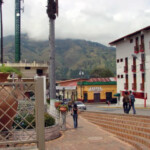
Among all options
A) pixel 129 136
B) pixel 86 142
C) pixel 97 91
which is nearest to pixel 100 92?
pixel 97 91

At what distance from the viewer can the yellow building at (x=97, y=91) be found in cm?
4775

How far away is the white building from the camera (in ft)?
94.8

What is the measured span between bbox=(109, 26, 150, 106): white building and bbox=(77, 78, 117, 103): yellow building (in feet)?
37.2

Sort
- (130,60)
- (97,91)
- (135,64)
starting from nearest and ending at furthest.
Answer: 1. (135,64)
2. (130,60)
3. (97,91)

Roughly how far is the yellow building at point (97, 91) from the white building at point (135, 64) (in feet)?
37.2

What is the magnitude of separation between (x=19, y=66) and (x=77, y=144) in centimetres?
3944

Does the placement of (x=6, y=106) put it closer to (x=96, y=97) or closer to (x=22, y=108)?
(x=22, y=108)

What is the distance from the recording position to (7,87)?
5.90 m

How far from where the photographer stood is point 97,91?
158 ft

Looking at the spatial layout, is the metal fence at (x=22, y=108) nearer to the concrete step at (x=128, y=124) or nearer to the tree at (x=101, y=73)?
the concrete step at (x=128, y=124)

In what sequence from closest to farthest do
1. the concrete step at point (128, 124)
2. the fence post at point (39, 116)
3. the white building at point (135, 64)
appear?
the fence post at point (39, 116)
the concrete step at point (128, 124)
the white building at point (135, 64)

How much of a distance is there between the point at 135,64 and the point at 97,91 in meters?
17.4

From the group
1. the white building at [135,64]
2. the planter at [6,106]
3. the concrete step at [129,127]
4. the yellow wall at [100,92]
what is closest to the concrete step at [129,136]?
the concrete step at [129,127]

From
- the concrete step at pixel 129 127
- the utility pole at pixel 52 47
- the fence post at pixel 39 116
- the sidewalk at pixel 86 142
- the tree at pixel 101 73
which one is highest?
the tree at pixel 101 73
